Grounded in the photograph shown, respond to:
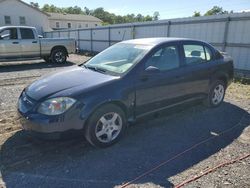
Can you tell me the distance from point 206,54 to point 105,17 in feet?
324

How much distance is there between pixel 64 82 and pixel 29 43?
33.1ft

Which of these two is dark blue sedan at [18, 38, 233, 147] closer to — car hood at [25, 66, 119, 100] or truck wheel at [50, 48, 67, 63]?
car hood at [25, 66, 119, 100]

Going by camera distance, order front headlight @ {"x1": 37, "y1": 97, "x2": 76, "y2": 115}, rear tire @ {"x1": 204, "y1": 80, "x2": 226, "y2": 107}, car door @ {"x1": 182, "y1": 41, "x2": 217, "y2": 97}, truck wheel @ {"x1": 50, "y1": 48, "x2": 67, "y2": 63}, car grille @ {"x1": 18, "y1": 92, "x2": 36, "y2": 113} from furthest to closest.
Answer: truck wheel @ {"x1": 50, "y1": 48, "x2": 67, "y2": 63} → rear tire @ {"x1": 204, "y1": 80, "x2": 226, "y2": 107} → car door @ {"x1": 182, "y1": 41, "x2": 217, "y2": 97} → car grille @ {"x1": 18, "y1": 92, "x2": 36, "y2": 113} → front headlight @ {"x1": 37, "y1": 97, "x2": 76, "y2": 115}

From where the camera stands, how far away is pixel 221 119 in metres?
5.34

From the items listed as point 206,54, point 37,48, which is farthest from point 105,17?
point 206,54

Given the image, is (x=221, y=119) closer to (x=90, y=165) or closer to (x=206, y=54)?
(x=206, y=54)

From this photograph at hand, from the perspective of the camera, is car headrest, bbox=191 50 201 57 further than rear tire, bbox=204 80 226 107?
No

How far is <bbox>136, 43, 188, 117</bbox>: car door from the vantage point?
14.1ft

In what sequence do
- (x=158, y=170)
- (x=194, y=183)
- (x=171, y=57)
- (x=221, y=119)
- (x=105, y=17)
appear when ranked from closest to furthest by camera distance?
1. (x=194, y=183)
2. (x=158, y=170)
3. (x=171, y=57)
4. (x=221, y=119)
5. (x=105, y=17)

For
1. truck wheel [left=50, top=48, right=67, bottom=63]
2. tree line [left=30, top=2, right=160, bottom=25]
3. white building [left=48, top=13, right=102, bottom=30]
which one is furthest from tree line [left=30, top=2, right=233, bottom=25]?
truck wheel [left=50, top=48, right=67, bottom=63]

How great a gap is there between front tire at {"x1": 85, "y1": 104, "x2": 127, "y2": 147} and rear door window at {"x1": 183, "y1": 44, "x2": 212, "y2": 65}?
1979 mm

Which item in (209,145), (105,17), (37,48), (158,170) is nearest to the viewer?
(158,170)

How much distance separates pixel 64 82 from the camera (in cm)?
404

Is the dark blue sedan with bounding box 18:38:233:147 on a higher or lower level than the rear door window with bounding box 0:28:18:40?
lower
